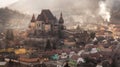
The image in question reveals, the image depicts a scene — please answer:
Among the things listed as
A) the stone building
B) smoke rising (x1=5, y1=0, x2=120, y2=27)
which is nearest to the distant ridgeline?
smoke rising (x1=5, y1=0, x2=120, y2=27)

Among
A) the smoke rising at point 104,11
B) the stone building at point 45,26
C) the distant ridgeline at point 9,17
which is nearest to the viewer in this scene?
the stone building at point 45,26

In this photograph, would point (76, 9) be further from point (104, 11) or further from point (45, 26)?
point (45, 26)

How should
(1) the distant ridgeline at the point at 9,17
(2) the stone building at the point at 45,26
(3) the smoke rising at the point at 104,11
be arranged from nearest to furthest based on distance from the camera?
(2) the stone building at the point at 45,26 < (1) the distant ridgeline at the point at 9,17 < (3) the smoke rising at the point at 104,11

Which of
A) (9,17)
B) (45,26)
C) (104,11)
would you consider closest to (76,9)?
(104,11)

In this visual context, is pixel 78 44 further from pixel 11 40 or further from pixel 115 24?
pixel 115 24

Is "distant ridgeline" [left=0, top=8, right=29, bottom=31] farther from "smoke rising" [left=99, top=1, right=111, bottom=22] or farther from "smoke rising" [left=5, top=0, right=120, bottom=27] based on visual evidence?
"smoke rising" [left=99, top=1, right=111, bottom=22]

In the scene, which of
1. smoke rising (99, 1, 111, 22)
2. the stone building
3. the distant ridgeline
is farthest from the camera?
smoke rising (99, 1, 111, 22)

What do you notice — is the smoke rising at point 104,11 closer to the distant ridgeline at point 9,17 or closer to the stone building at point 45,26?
the distant ridgeline at point 9,17

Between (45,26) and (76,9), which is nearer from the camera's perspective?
(45,26)

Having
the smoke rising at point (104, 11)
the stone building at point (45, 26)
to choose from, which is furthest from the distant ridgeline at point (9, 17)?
the stone building at point (45, 26)

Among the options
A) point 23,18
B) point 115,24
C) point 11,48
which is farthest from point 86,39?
point 23,18

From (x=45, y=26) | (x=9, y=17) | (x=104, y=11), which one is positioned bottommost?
(x=45, y=26)
